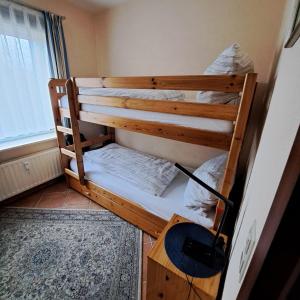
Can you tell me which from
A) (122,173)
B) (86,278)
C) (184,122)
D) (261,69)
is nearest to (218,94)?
(184,122)

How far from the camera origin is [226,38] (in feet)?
5.71

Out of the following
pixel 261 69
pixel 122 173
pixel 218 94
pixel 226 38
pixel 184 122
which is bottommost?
pixel 122 173

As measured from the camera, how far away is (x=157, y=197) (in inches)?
63.1

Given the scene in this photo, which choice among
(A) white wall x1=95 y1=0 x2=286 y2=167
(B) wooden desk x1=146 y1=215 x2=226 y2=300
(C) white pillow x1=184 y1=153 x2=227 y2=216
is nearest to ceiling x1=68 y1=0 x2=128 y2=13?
(A) white wall x1=95 y1=0 x2=286 y2=167

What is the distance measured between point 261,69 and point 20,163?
2.86 meters

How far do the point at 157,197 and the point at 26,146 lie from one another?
1.80m

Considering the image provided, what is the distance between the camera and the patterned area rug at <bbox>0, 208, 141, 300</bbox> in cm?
129

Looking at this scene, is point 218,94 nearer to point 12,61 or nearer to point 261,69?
point 261,69

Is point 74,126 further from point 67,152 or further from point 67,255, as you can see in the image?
point 67,255

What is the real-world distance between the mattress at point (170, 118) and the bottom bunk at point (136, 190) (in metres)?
0.69

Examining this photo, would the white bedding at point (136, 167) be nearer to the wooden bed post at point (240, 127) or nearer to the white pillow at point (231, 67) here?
the wooden bed post at point (240, 127)

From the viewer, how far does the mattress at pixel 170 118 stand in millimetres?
1095

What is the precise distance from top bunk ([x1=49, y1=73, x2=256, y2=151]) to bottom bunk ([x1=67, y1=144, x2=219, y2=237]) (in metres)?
0.61

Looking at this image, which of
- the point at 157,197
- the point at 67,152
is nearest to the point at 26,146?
the point at 67,152
